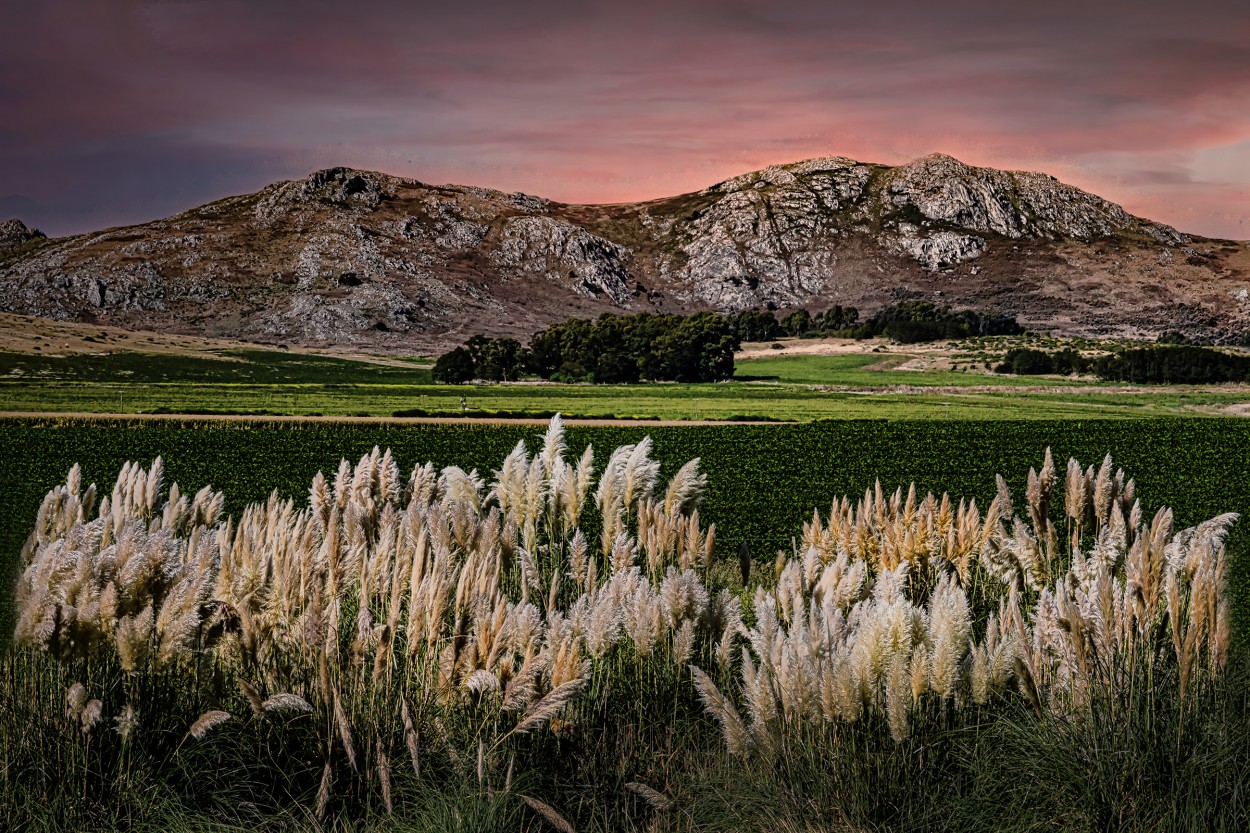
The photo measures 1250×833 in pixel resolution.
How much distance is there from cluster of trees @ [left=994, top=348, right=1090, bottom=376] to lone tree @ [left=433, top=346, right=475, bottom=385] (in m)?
51.3

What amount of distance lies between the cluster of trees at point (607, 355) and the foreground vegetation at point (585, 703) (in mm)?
102388

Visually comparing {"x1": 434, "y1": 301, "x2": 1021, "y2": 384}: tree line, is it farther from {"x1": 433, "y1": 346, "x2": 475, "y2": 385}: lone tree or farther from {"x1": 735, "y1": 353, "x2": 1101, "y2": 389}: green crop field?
{"x1": 735, "y1": 353, "x2": 1101, "y2": 389}: green crop field

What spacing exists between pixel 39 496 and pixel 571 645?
2182 centimetres

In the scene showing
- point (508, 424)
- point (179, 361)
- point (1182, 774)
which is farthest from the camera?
point (179, 361)

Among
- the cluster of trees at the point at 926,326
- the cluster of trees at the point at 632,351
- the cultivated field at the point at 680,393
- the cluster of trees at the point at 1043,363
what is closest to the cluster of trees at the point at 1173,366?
the cluster of trees at the point at 1043,363

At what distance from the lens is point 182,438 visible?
38.8m

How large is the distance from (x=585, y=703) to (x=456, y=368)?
106 meters

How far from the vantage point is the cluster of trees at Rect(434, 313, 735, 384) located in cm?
11000

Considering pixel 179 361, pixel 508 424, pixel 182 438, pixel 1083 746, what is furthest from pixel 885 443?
pixel 179 361

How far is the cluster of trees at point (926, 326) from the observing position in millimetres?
139000

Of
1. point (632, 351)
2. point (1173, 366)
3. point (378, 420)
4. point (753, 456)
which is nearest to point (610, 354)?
point (632, 351)

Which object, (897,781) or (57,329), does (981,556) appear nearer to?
(897,781)

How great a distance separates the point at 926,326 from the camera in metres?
140

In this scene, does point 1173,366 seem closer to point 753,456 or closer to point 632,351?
point 632,351
